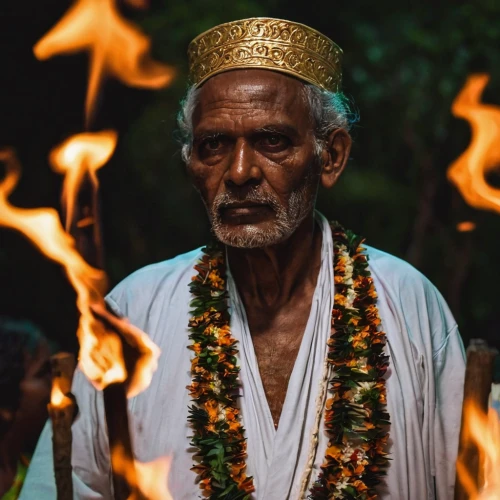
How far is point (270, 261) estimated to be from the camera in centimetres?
350

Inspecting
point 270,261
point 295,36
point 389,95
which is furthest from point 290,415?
point 389,95

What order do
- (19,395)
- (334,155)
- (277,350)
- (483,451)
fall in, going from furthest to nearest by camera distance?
(19,395), (334,155), (277,350), (483,451)

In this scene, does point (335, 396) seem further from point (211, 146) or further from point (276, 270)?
point (211, 146)

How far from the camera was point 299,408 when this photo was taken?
3145 millimetres

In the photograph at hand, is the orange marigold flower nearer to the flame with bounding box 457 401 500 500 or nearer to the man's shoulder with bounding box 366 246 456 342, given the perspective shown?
the man's shoulder with bounding box 366 246 456 342

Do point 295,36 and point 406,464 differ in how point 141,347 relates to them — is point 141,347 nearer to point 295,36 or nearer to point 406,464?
point 406,464

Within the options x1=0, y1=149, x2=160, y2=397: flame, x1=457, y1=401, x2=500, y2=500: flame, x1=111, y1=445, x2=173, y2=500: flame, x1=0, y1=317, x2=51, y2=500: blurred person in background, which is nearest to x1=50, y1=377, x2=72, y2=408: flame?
x1=0, y1=149, x2=160, y2=397: flame

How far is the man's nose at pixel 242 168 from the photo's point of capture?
326cm

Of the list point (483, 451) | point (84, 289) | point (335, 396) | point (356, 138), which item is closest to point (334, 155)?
point (335, 396)

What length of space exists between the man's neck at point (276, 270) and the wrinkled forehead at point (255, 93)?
554 millimetres

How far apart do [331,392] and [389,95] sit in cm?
556

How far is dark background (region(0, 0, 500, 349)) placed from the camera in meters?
6.77

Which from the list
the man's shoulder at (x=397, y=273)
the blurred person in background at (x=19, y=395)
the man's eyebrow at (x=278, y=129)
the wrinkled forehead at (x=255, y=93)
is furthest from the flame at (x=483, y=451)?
the blurred person in background at (x=19, y=395)

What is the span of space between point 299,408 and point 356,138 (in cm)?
505
